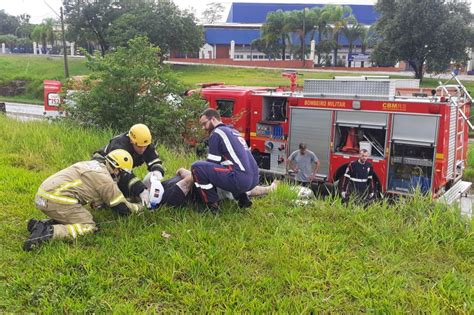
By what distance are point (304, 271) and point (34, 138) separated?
18.5 ft

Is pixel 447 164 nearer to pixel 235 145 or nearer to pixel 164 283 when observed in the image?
pixel 235 145

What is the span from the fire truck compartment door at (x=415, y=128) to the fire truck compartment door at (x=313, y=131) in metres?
1.39

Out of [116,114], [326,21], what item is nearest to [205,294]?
[116,114]

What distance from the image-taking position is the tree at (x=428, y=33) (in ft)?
102

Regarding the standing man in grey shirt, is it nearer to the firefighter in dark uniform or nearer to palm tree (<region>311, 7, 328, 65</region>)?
the firefighter in dark uniform

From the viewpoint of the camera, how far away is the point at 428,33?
103 feet

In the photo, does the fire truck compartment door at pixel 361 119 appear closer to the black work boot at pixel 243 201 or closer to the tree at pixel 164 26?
the black work boot at pixel 243 201

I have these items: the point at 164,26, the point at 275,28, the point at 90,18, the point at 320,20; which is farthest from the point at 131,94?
the point at 275,28

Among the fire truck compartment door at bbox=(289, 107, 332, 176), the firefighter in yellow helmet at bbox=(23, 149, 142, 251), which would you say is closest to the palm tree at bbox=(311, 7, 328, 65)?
the fire truck compartment door at bbox=(289, 107, 332, 176)

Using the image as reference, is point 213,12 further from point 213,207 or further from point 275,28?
point 213,207

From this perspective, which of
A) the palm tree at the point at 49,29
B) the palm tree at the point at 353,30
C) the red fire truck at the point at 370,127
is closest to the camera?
the red fire truck at the point at 370,127

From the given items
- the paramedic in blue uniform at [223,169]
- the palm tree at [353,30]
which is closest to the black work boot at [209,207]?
the paramedic in blue uniform at [223,169]

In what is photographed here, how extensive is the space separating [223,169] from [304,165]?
5065 mm

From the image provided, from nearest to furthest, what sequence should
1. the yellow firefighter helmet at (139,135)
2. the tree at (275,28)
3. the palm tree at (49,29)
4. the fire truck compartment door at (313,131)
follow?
the yellow firefighter helmet at (139,135), the fire truck compartment door at (313,131), the tree at (275,28), the palm tree at (49,29)
